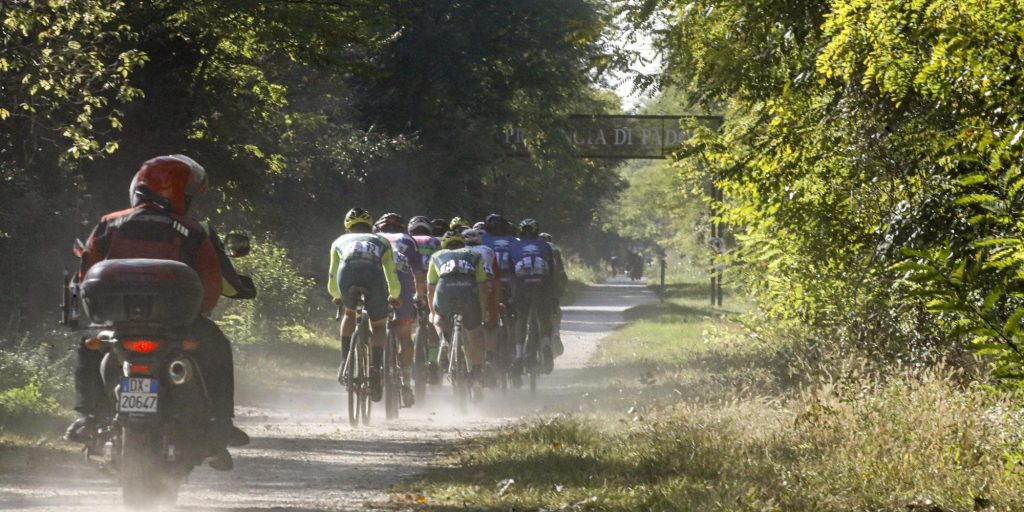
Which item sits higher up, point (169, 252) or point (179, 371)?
point (169, 252)

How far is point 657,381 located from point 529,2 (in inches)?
758

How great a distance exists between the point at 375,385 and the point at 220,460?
20.2 ft

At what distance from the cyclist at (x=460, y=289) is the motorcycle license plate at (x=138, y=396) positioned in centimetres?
904

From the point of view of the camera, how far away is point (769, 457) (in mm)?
9961

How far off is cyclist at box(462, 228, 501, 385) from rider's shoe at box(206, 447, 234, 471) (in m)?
8.79

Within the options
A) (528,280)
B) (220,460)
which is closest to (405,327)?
(528,280)

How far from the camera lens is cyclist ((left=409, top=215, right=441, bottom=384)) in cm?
1797

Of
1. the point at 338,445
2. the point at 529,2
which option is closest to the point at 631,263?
the point at 529,2

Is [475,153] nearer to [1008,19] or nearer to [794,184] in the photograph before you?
[794,184]

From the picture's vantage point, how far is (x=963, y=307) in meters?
7.40

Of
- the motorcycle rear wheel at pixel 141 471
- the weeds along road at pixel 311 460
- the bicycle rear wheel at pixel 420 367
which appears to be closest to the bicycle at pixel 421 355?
the bicycle rear wheel at pixel 420 367

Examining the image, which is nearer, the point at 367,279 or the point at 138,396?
the point at 138,396

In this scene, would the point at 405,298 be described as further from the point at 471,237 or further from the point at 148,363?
the point at 148,363

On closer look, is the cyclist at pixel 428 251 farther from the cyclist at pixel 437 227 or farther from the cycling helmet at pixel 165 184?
the cycling helmet at pixel 165 184
